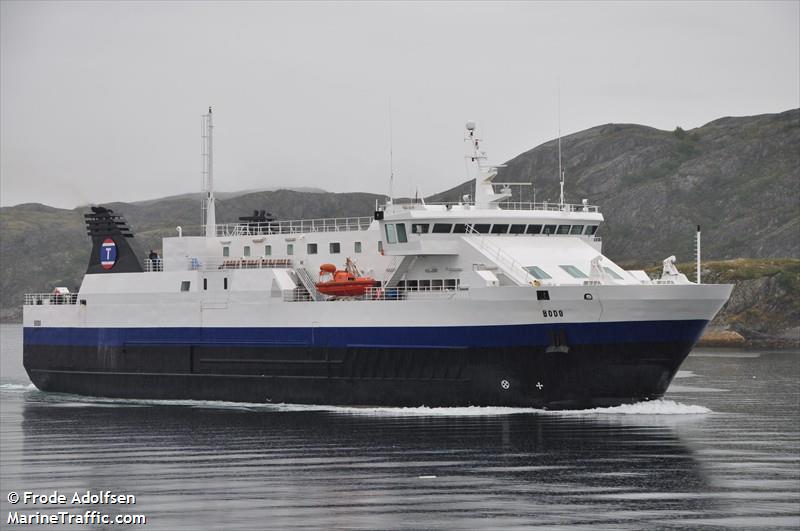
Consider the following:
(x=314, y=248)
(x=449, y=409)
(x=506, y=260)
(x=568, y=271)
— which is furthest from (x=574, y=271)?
(x=314, y=248)

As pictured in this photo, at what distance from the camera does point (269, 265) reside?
4106 cm

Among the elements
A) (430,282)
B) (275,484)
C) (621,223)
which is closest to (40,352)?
(430,282)

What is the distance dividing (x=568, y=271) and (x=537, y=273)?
125 cm

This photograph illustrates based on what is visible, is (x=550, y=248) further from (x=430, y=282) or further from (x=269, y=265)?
(x=269, y=265)

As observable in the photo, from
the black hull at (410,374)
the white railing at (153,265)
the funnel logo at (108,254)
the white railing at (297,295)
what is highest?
the funnel logo at (108,254)

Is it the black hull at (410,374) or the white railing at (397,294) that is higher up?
the white railing at (397,294)

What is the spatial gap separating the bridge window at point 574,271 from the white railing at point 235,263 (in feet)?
32.8

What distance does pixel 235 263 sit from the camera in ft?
137

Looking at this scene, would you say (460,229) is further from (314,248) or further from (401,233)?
(314,248)

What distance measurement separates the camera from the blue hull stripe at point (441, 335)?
1331 inches

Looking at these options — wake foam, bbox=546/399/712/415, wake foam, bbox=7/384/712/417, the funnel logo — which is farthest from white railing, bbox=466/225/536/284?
the funnel logo

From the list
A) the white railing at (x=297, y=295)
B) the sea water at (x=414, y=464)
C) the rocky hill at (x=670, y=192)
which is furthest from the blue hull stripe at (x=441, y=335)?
the rocky hill at (x=670, y=192)

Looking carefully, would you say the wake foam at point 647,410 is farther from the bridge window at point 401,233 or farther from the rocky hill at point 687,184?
the rocky hill at point 687,184

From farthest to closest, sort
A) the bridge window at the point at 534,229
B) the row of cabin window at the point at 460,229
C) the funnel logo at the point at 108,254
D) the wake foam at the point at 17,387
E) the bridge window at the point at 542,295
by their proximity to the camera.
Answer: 1. the wake foam at the point at 17,387
2. the funnel logo at the point at 108,254
3. the bridge window at the point at 534,229
4. the row of cabin window at the point at 460,229
5. the bridge window at the point at 542,295
